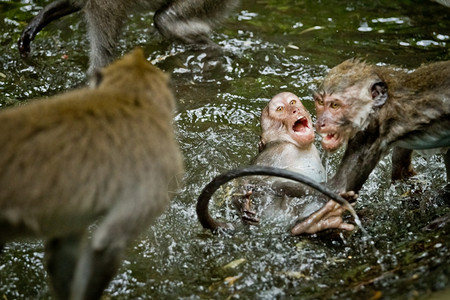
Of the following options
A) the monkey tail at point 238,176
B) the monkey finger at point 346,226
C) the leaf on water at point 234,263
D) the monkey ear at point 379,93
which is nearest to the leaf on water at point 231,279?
the leaf on water at point 234,263

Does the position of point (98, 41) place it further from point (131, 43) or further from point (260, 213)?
point (260, 213)

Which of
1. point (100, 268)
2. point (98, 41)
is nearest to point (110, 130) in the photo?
point (100, 268)

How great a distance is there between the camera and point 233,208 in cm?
647

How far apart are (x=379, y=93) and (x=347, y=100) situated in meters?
0.26

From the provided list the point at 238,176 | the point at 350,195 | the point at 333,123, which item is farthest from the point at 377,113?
the point at 238,176

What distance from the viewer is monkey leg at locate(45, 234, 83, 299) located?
436 centimetres

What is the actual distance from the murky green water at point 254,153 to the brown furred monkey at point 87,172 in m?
1.22

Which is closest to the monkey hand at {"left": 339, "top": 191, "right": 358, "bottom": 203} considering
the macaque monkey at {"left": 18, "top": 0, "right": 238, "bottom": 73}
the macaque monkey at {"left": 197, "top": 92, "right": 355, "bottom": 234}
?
the macaque monkey at {"left": 197, "top": 92, "right": 355, "bottom": 234}

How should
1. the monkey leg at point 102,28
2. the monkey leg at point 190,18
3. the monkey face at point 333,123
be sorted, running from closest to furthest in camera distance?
the monkey face at point 333,123, the monkey leg at point 102,28, the monkey leg at point 190,18

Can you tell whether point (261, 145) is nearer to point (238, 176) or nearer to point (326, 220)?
point (326, 220)

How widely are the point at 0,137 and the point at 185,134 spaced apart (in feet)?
12.8

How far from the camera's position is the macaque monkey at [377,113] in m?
5.77

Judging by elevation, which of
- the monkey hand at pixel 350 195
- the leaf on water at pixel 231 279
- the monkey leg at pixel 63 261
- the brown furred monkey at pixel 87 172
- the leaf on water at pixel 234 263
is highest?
the brown furred monkey at pixel 87 172

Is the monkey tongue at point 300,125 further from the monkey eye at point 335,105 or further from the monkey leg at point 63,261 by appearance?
the monkey leg at point 63,261
